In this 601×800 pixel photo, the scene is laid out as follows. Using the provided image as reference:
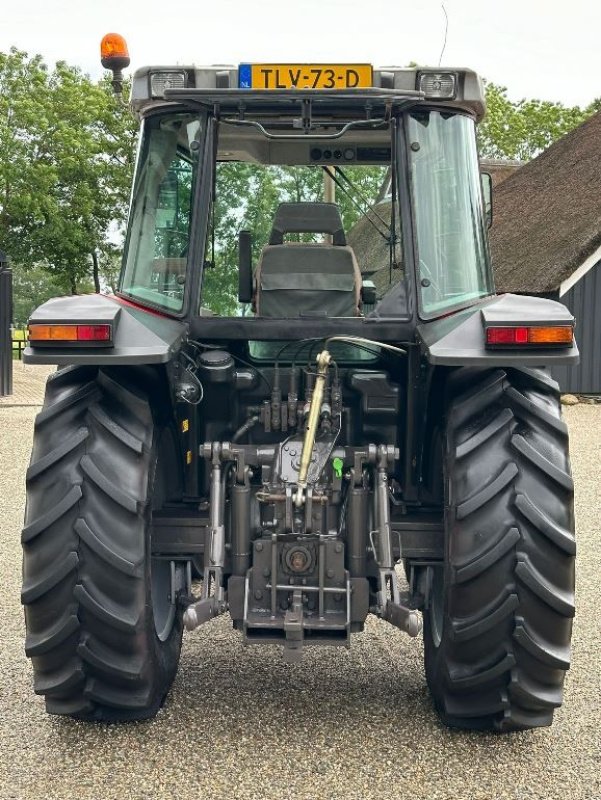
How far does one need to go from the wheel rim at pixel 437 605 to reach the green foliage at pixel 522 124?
52125 millimetres

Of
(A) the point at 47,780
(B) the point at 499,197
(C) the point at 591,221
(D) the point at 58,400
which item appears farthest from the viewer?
(B) the point at 499,197

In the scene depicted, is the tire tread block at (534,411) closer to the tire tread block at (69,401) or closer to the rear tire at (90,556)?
the rear tire at (90,556)

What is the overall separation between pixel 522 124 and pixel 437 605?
52.8 m

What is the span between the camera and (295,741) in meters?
4.15

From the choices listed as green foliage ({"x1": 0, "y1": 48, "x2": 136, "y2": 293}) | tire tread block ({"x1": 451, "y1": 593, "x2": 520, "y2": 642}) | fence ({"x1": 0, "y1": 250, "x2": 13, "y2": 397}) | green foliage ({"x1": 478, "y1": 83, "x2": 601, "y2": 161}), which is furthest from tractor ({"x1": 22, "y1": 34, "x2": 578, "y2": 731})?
green foliage ({"x1": 478, "y1": 83, "x2": 601, "y2": 161})

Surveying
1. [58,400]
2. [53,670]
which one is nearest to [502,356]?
[58,400]

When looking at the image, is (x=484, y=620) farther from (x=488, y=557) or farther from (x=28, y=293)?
(x=28, y=293)

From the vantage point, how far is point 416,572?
4.67m

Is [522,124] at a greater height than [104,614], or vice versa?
[522,124]

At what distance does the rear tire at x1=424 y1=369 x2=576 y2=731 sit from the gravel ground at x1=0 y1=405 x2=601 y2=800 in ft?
0.67

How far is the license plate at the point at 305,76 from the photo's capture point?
4238 mm

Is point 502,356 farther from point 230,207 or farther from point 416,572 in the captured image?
point 230,207

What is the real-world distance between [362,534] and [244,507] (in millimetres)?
476

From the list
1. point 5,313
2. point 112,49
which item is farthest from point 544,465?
point 5,313
